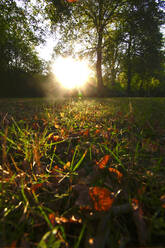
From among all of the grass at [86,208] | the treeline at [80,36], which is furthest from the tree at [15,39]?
the grass at [86,208]

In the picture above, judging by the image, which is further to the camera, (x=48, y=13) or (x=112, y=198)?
(x=48, y=13)

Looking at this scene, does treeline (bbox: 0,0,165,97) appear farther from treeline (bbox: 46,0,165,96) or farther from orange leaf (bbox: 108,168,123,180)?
orange leaf (bbox: 108,168,123,180)

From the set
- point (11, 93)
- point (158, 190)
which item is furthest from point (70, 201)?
point (11, 93)

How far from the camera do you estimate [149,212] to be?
2.18 feet

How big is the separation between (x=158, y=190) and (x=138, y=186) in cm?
11

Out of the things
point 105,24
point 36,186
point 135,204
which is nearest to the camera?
point 135,204

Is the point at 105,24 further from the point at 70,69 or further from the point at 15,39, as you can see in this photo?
the point at 15,39

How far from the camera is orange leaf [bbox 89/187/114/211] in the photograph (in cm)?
66

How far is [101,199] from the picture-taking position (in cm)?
69

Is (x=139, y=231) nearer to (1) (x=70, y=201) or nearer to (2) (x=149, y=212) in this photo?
(2) (x=149, y=212)

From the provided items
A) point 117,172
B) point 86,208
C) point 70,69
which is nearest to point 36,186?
point 86,208

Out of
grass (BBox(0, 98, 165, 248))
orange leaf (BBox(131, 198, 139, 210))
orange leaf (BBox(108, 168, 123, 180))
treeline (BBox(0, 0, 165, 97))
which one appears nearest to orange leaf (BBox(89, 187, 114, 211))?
grass (BBox(0, 98, 165, 248))

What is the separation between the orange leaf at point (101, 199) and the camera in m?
0.66

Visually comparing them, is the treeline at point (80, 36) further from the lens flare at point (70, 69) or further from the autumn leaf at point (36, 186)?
the autumn leaf at point (36, 186)
